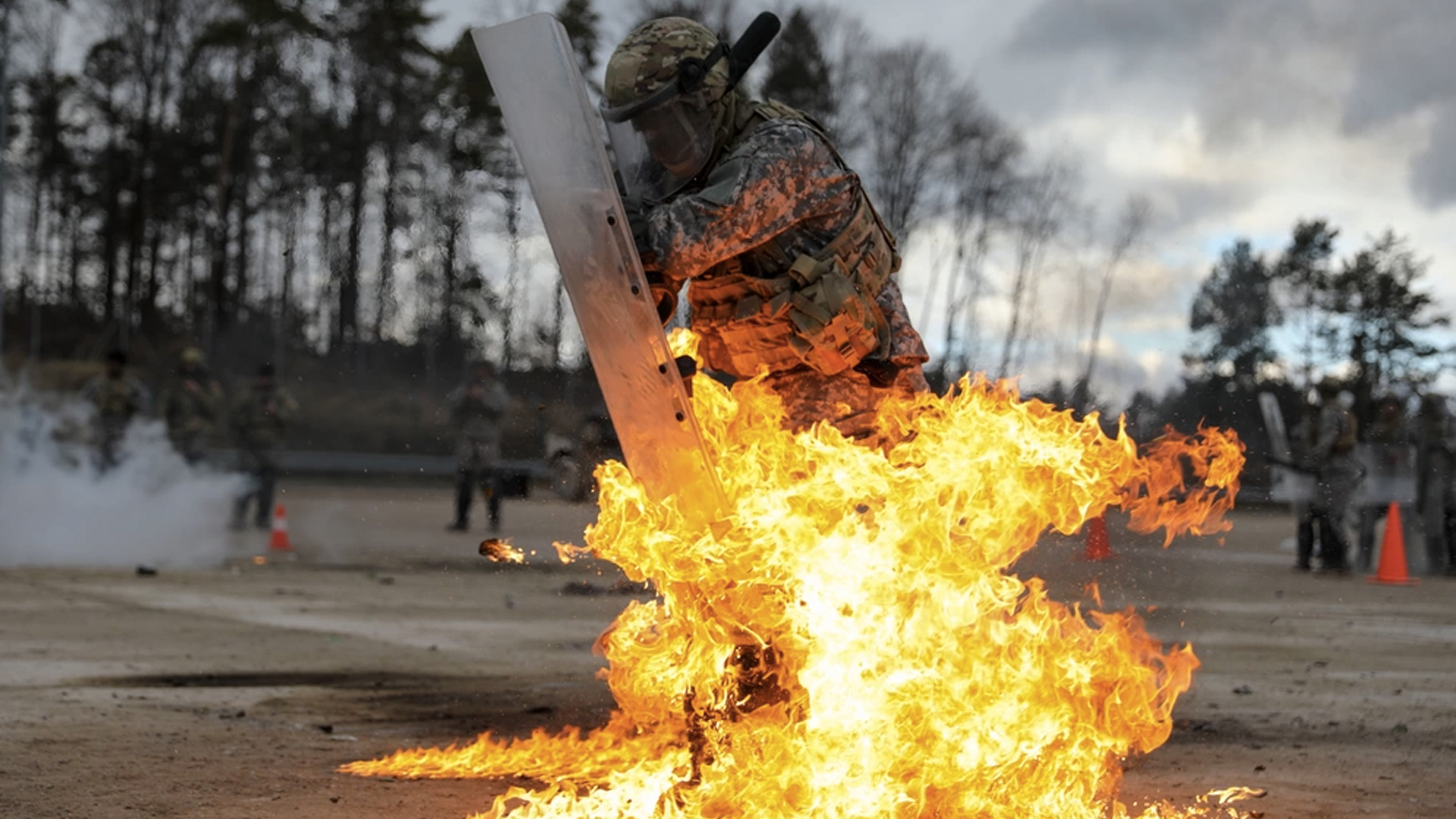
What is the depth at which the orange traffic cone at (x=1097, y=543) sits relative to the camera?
13.2 ft

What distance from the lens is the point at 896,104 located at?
17453 millimetres

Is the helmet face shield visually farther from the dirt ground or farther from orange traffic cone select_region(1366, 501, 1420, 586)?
orange traffic cone select_region(1366, 501, 1420, 586)

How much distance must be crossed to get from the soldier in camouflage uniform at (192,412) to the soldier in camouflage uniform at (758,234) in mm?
12959

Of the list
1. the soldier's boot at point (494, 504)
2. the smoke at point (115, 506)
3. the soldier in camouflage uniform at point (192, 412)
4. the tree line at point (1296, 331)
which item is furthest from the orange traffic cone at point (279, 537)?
the tree line at point (1296, 331)

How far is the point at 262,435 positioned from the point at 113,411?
1594 mm

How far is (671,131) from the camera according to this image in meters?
3.38

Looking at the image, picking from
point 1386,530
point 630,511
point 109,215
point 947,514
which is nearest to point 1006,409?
point 947,514

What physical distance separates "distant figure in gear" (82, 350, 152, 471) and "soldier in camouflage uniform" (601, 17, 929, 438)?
12933mm

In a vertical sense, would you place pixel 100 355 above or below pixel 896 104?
below

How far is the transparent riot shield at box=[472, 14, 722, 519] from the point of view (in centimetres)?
307

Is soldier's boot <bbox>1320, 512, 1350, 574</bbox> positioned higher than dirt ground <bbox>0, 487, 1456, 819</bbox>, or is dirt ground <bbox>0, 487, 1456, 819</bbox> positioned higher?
soldier's boot <bbox>1320, 512, 1350, 574</bbox>

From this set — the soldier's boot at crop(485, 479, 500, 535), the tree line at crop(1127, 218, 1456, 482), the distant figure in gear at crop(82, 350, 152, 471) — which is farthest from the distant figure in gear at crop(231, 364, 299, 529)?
the tree line at crop(1127, 218, 1456, 482)

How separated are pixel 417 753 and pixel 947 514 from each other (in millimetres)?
2243

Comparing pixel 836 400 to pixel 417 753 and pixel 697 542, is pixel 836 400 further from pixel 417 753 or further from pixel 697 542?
pixel 417 753
